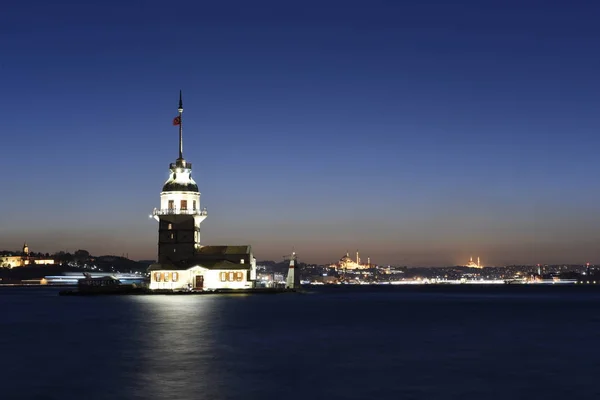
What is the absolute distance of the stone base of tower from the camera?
118 meters

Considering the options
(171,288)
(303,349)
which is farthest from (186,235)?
(303,349)

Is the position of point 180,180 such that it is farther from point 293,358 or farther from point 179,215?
point 293,358

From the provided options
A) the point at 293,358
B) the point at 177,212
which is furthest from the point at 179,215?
the point at 293,358

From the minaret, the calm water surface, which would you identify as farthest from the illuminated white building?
the calm water surface

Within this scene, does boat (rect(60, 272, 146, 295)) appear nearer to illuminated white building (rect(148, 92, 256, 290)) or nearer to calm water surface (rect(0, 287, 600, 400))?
illuminated white building (rect(148, 92, 256, 290))

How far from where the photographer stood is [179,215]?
119 m

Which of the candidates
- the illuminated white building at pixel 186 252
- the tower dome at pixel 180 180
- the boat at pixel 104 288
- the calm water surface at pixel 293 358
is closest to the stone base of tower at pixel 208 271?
the illuminated white building at pixel 186 252

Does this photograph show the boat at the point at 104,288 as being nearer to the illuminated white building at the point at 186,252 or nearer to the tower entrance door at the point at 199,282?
the illuminated white building at the point at 186,252

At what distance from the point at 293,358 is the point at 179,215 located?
77537 millimetres

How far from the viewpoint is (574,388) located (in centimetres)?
3369

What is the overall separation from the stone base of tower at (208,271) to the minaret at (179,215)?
1.54 m

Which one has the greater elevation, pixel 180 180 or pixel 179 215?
pixel 180 180

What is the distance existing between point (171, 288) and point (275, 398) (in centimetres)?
8928

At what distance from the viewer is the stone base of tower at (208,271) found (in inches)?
4653
